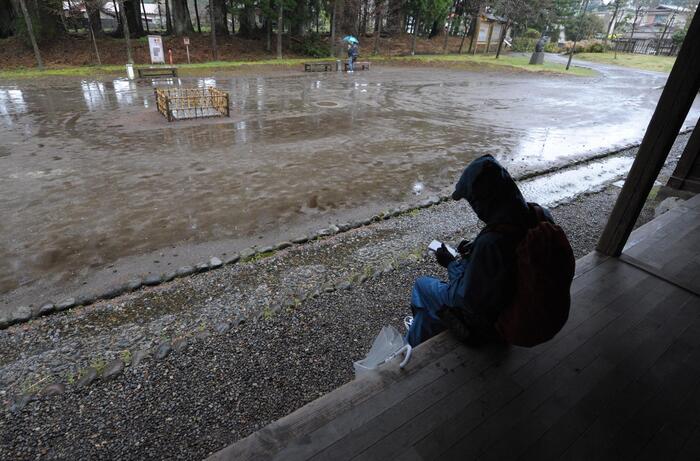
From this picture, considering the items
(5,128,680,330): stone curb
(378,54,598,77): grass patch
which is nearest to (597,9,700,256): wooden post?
(5,128,680,330): stone curb

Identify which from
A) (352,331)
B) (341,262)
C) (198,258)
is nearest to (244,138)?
(198,258)

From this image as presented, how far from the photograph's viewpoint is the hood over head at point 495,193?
202cm

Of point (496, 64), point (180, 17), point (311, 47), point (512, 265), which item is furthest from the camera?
point (496, 64)

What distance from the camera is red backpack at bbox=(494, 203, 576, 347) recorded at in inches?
73.4

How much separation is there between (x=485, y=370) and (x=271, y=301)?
228cm

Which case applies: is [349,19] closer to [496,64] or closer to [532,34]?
[496,64]

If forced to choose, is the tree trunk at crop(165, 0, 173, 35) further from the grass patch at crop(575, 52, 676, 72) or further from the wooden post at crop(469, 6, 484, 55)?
the grass patch at crop(575, 52, 676, 72)

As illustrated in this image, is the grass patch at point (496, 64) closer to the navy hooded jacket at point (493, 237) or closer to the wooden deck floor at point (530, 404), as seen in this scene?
the wooden deck floor at point (530, 404)

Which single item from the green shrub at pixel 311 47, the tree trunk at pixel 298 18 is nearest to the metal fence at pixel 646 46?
the green shrub at pixel 311 47

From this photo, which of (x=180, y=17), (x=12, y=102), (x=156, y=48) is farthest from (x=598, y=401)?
(x=180, y=17)

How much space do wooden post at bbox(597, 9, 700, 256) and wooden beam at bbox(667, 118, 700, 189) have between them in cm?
431

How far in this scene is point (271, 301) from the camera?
3922 mm

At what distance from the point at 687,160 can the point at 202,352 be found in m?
8.08

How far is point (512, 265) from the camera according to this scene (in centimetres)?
199
